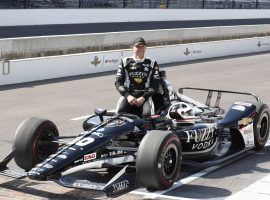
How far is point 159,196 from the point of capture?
6.80 meters

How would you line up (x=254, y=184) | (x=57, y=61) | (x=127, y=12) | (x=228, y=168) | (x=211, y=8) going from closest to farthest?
(x=254, y=184) < (x=228, y=168) < (x=57, y=61) < (x=127, y=12) < (x=211, y=8)

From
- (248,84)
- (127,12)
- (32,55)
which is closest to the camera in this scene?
(248,84)

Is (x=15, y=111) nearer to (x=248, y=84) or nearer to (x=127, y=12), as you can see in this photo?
(x=248, y=84)

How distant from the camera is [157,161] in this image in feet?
21.4

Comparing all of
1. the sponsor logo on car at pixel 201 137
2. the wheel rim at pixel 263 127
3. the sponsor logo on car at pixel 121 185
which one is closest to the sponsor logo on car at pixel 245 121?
the wheel rim at pixel 263 127

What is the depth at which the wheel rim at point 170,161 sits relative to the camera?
22.3 feet

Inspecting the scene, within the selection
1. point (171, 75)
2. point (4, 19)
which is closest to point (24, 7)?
point (4, 19)

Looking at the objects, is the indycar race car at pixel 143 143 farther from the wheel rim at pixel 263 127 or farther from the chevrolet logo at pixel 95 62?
the chevrolet logo at pixel 95 62

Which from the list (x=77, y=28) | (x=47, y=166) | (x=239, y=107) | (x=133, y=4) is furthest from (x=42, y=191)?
(x=133, y=4)

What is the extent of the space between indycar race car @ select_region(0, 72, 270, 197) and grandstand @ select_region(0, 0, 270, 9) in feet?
82.5

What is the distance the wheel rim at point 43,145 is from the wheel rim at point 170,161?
5.26 feet

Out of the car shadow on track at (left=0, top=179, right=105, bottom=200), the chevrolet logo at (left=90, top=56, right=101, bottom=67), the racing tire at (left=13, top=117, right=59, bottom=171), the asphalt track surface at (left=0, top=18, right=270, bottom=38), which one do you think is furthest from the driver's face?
the asphalt track surface at (left=0, top=18, right=270, bottom=38)

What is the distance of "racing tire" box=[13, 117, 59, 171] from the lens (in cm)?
720

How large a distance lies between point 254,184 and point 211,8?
4299cm
